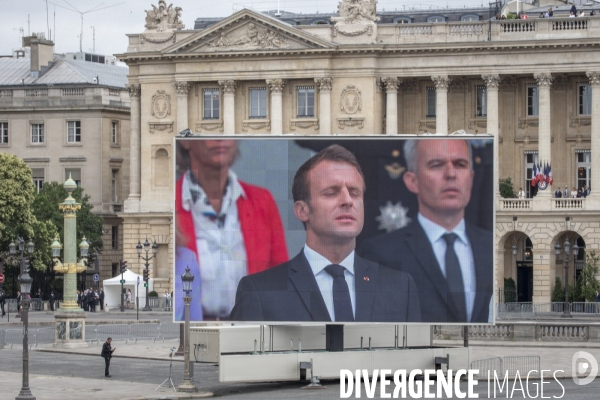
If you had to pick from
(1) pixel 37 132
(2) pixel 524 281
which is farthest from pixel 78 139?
(2) pixel 524 281

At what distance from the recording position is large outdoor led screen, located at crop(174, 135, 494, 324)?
190 ft

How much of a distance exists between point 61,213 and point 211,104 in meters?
12.6

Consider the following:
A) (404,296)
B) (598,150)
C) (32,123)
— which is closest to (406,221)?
(404,296)

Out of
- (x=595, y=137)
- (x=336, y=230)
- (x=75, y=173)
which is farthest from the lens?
(x=75, y=173)

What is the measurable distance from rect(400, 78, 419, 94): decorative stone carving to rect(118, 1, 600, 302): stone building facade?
9cm

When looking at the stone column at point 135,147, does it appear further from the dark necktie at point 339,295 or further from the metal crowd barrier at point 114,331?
the dark necktie at point 339,295

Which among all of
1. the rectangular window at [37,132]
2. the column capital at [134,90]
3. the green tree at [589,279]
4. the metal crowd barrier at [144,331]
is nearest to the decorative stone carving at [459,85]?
the green tree at [589,279]

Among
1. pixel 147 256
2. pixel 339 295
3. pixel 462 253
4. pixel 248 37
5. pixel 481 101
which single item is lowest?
pixel 147 256

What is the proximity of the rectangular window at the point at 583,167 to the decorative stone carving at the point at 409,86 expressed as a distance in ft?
38.5

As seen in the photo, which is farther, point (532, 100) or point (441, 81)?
point (532, 100)

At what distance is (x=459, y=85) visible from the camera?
384 ft

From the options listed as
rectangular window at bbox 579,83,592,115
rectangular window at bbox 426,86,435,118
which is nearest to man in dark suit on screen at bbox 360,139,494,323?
rectangular window at bbox 579,83,592,115

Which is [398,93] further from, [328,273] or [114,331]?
[328,273]

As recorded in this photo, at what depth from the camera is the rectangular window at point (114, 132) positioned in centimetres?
13225
